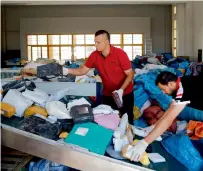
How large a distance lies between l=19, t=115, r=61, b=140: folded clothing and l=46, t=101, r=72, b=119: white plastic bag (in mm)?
79

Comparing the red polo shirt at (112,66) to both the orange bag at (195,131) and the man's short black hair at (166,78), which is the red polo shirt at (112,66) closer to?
the orange bag at (195,131)

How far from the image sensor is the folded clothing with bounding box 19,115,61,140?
5.64 ft

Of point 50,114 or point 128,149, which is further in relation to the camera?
point 50,114

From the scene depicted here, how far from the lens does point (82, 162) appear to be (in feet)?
4.96

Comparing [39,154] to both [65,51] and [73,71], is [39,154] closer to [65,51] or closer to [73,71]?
[73,71]

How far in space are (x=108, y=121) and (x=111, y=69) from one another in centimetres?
109

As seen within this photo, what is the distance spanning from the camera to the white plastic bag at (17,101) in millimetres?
1986

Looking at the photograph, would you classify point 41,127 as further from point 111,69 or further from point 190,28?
point 190,28

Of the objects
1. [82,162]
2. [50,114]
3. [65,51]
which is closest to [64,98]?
[50,114]

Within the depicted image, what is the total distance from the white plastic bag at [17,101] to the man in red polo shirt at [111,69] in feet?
2.51

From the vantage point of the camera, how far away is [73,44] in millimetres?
13961

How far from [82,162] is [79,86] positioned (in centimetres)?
172

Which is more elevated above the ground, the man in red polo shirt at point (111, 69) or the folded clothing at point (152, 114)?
the man in red polo shirt at point (111, 69)

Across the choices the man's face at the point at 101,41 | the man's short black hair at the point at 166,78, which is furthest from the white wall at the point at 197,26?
the man's short black hair at the point at 166,78
